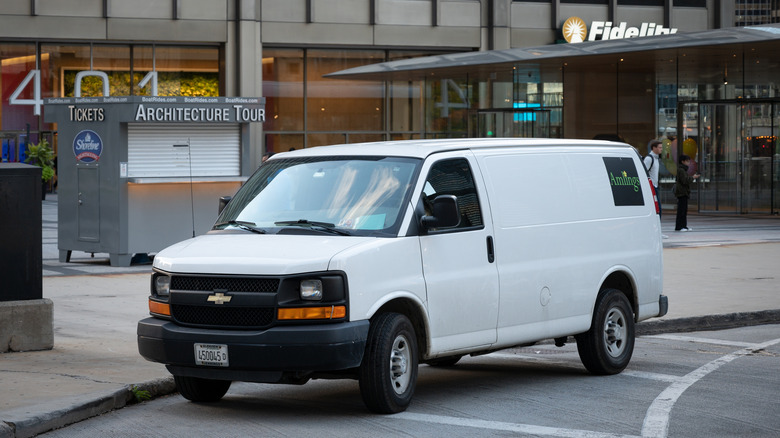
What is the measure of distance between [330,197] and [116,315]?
17.0ft

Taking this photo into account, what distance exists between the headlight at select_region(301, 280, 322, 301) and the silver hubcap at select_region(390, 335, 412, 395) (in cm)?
69

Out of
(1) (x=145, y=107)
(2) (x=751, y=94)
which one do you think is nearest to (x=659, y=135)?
(2) (x=751, y=94)

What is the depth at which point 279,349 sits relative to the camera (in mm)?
7430

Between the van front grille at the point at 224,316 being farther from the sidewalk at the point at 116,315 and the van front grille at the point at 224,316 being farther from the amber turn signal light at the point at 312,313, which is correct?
the sidewalk at the point at 116,315

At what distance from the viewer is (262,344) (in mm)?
7457

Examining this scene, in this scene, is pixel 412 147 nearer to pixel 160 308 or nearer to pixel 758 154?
pixel 160 308

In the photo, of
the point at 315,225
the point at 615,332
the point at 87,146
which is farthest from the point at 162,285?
the point at 87,146

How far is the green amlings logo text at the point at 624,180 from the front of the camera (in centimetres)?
1016

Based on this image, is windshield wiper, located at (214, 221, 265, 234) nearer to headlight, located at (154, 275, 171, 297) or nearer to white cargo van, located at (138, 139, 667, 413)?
white cargo van, located at (138, 139, 667, 413)

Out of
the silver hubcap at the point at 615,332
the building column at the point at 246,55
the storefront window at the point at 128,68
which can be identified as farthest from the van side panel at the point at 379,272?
the storefront window at the point at 128,68

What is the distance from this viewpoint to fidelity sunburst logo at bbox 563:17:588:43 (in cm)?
4409

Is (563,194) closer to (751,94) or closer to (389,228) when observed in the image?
(389,228)

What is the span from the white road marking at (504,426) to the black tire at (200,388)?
4.97ft

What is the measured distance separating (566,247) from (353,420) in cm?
262
